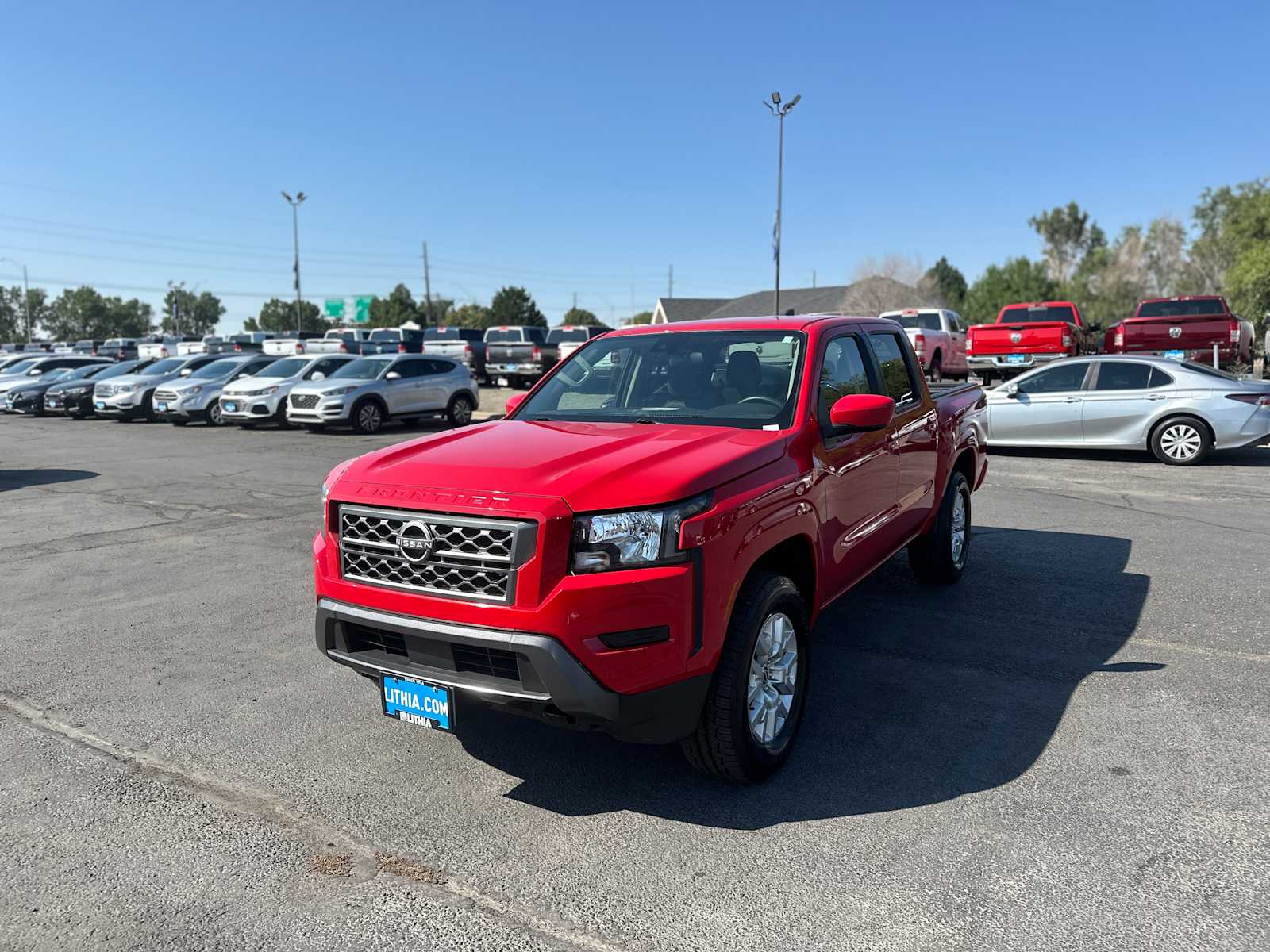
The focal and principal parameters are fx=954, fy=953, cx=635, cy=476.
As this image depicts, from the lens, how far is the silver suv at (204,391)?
2277cm

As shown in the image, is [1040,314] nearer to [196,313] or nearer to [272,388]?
[272,388]

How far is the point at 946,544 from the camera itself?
6574mm

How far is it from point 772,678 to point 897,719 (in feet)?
2.99

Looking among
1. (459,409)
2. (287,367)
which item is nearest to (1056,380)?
(459,409)

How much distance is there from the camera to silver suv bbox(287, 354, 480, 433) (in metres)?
19.8

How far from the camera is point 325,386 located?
65.5 feet

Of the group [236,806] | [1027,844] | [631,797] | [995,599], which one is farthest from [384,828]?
[995,599]

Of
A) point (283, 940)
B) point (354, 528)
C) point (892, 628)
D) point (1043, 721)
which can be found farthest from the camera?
point (892, 628)

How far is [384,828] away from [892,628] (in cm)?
344

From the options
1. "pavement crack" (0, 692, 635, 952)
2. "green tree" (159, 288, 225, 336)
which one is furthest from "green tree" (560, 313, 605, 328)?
"pavement crack" (0, 692, 635, 952)

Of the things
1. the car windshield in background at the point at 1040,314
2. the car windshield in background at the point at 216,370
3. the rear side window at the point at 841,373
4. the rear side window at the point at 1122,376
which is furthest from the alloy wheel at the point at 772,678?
the car windshield in background at the point at 216,370

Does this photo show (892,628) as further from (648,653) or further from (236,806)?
(236,806)

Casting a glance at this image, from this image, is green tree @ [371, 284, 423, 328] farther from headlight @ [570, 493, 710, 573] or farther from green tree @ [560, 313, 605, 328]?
headlight @ [570, 493, 710, 573]

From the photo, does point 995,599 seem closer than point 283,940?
No
